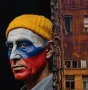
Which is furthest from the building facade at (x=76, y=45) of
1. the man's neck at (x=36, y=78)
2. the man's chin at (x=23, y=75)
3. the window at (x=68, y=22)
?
the man's chin at (x=23, y=75)

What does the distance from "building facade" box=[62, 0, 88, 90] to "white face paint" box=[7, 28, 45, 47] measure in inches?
11.4

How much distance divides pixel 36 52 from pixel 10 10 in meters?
0.50

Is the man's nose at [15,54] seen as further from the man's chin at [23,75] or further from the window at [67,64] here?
the window at [67,64]

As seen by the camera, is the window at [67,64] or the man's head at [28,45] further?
the window at [67,64]

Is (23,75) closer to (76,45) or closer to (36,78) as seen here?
(36,78)

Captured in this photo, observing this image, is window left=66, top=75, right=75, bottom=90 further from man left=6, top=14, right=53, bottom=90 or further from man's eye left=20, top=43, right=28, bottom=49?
man's eye left=20, top=43, right=28, bottom=49

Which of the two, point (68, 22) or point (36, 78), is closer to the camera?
point (36, 78)

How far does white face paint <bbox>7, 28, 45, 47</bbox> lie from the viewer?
5.92 ft

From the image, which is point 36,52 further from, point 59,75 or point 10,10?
point 10,10

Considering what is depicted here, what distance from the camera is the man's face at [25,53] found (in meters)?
1.79

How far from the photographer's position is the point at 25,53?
1803mm

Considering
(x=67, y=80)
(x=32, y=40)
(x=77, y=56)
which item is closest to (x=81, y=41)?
(x=77, y=56)

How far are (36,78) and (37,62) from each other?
11 centimetres

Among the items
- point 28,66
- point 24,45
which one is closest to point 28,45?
point 24,45
